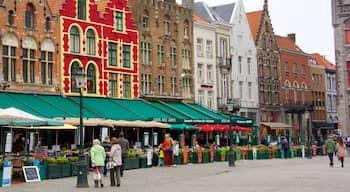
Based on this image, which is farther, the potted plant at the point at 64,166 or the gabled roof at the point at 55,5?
the gabled roof at the point at 55,5

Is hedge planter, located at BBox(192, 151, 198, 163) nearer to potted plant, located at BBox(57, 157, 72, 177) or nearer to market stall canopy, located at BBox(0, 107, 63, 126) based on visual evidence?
potted plant, located at BBox(57, 157, 72, 177)

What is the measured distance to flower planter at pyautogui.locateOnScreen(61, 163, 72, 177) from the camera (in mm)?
24547

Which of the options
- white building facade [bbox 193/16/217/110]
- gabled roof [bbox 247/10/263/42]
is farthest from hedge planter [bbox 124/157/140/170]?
gabled roof [bbox 247/10/263/42]

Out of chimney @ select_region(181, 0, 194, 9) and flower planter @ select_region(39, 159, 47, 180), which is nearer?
flower planter @ select_region(39, 159, 47, 180)

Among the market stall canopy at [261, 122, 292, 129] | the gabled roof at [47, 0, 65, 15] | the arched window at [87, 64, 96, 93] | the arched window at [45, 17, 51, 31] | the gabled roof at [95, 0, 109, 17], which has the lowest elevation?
the market stall canopy at [261, 122, 292, 129]

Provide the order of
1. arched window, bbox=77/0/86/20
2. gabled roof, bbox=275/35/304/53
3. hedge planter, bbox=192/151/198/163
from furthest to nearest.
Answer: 1. gabled roof, bbox=275/35/304/53
2. arched window, bbox=77/0/86/20
3. hedge planter, bbox=192/151/198/163

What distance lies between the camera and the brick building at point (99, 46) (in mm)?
39344

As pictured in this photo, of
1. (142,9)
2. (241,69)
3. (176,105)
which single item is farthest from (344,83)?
(142,9)

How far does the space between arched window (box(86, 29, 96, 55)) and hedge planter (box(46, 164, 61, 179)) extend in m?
17.9

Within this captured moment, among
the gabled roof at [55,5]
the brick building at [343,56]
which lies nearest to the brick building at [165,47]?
the gabled roof at [55,5]

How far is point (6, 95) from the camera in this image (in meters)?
34.2

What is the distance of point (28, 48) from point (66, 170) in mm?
14014

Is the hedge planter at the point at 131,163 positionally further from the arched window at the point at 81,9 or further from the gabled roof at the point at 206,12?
the gabled roof at the point at 206,12

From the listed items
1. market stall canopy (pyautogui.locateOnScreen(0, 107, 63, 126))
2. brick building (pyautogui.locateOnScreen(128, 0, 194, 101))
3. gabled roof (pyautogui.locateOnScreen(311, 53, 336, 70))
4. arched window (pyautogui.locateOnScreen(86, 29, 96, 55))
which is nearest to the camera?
market stall canopy (pyautogui.locateOnScreen(0, 107, 63, 126))
